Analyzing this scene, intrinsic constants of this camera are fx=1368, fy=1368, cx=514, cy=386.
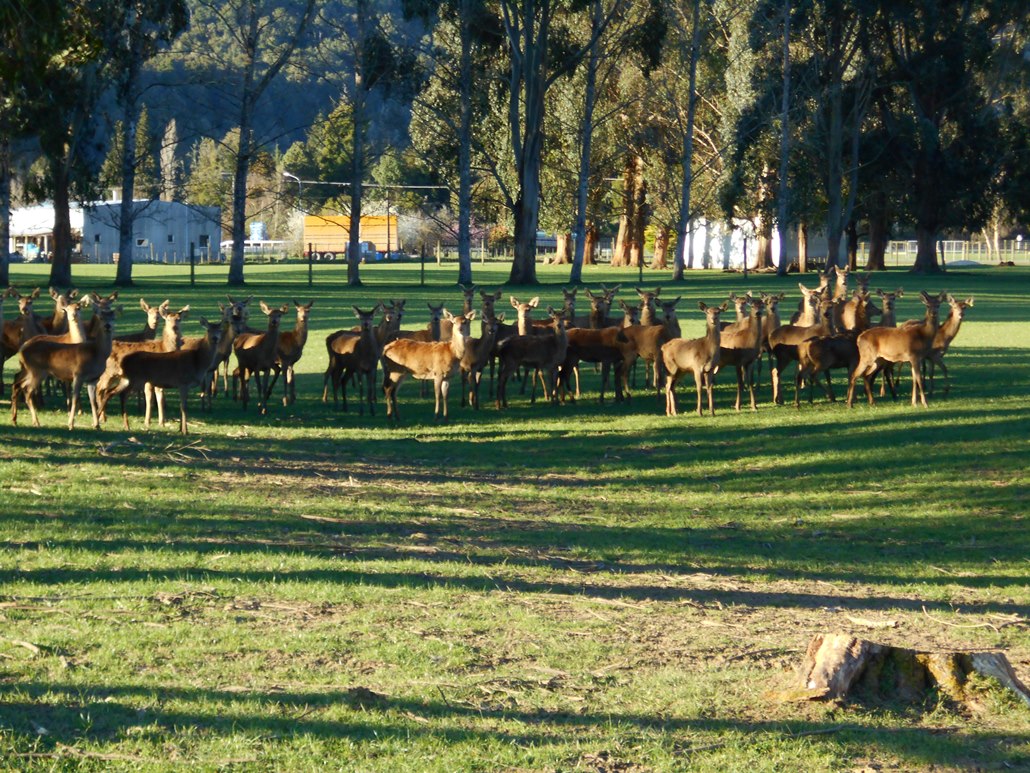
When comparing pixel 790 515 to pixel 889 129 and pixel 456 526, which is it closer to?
pixel 456 526

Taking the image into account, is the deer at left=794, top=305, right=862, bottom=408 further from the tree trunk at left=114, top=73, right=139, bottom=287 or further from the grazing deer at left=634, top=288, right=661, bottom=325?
the tree trunk at left=114, top=73, right=139, bottom=287

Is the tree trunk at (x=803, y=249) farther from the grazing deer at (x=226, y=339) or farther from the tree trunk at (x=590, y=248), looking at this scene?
the grazing deer at (x=226, y=339)

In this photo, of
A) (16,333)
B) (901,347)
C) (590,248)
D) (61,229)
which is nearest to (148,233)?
(590,248)

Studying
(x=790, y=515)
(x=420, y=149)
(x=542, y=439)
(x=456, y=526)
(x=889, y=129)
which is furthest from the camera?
(x=420, y=149)

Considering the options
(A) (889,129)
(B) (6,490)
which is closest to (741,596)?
(B) (6,490)

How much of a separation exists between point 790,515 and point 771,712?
8020 mm

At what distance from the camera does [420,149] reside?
81.1 metres

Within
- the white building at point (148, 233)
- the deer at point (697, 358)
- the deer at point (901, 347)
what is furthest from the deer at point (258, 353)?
the white building at point (148, 233)

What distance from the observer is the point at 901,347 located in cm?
2164

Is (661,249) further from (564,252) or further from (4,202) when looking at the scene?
(4,202)

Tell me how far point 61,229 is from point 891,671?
188 ft

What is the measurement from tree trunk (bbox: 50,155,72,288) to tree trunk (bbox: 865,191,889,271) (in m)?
44.0

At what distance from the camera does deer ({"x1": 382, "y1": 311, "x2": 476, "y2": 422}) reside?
72.4 feet

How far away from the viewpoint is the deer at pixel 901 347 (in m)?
21.7
